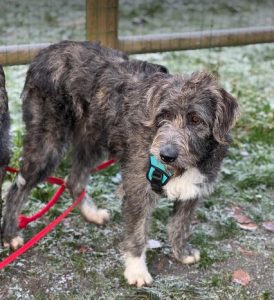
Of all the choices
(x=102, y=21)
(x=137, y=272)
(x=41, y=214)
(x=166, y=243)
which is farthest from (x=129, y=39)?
(x=137, y=272)

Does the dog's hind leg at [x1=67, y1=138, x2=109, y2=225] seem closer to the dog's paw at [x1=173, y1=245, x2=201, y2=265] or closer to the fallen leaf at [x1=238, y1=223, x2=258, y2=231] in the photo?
the dog's paw at [x1=173, y1=245, x2=201, y2=265]

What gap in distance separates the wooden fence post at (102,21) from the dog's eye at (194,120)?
2.18 m

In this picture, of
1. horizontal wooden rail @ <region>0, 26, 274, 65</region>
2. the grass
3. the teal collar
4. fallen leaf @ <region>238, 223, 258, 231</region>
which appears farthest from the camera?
horizontal wooden rail @ <region>0, 26, 274, 65</region>

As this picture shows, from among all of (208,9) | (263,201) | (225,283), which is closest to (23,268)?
(225,283)

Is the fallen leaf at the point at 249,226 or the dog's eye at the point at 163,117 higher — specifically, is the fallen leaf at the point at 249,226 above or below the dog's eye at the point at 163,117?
below

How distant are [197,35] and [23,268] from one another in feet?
10.9

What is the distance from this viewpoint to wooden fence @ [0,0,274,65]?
17.5 feet

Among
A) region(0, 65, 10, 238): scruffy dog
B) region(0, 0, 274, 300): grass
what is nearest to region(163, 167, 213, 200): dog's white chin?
region(0, 0, 274, 300): grass

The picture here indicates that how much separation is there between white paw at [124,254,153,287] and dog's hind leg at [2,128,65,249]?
0.99 m

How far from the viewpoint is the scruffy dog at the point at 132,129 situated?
3854mm

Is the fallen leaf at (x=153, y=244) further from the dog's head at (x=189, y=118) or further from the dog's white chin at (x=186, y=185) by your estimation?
the dog's head at (x=189, y=118)

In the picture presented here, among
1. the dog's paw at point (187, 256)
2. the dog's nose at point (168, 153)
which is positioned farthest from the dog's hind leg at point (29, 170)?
the dog's paw at point (187, 256)

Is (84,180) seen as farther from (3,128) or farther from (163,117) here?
(163,117)

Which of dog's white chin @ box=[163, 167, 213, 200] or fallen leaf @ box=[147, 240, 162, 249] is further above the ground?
dog's white chin @ box=[163, 167, 213, 200]
